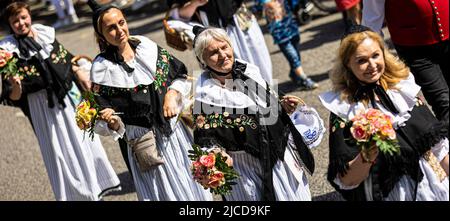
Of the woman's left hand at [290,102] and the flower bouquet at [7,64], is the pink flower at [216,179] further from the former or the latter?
the flower bouquet at [7,64]

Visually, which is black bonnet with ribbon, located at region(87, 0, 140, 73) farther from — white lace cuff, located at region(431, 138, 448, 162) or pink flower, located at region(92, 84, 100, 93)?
white lace cuff, located at region(431, 138, 448, 162)

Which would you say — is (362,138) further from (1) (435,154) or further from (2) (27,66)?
(2) (27,66)

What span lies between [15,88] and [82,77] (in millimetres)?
536

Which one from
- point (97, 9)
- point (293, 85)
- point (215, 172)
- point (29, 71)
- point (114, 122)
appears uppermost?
point (97, 9)

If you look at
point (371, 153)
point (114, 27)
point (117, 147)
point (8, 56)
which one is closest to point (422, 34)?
point (371, 153)

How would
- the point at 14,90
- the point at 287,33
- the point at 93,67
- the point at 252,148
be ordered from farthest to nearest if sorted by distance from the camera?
the point at 287,33, the point at 14,90, the point at 93,67, the point at 252,148

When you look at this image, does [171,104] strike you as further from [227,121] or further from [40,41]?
[40,41]

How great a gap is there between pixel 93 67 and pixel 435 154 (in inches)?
88.6

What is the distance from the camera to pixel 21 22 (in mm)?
5852

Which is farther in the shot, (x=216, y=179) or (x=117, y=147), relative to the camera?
(x=117, y=147)

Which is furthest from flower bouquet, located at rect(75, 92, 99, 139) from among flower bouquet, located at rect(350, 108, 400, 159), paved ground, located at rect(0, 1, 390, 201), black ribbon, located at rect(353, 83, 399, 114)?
flower bouquet, located at rect(350, 108, 400, 159)

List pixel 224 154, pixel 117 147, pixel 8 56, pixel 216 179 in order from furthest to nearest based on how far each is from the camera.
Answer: pixel 117 147 → pixel 8 56 → pixel 224 154 → pixel 216 179
